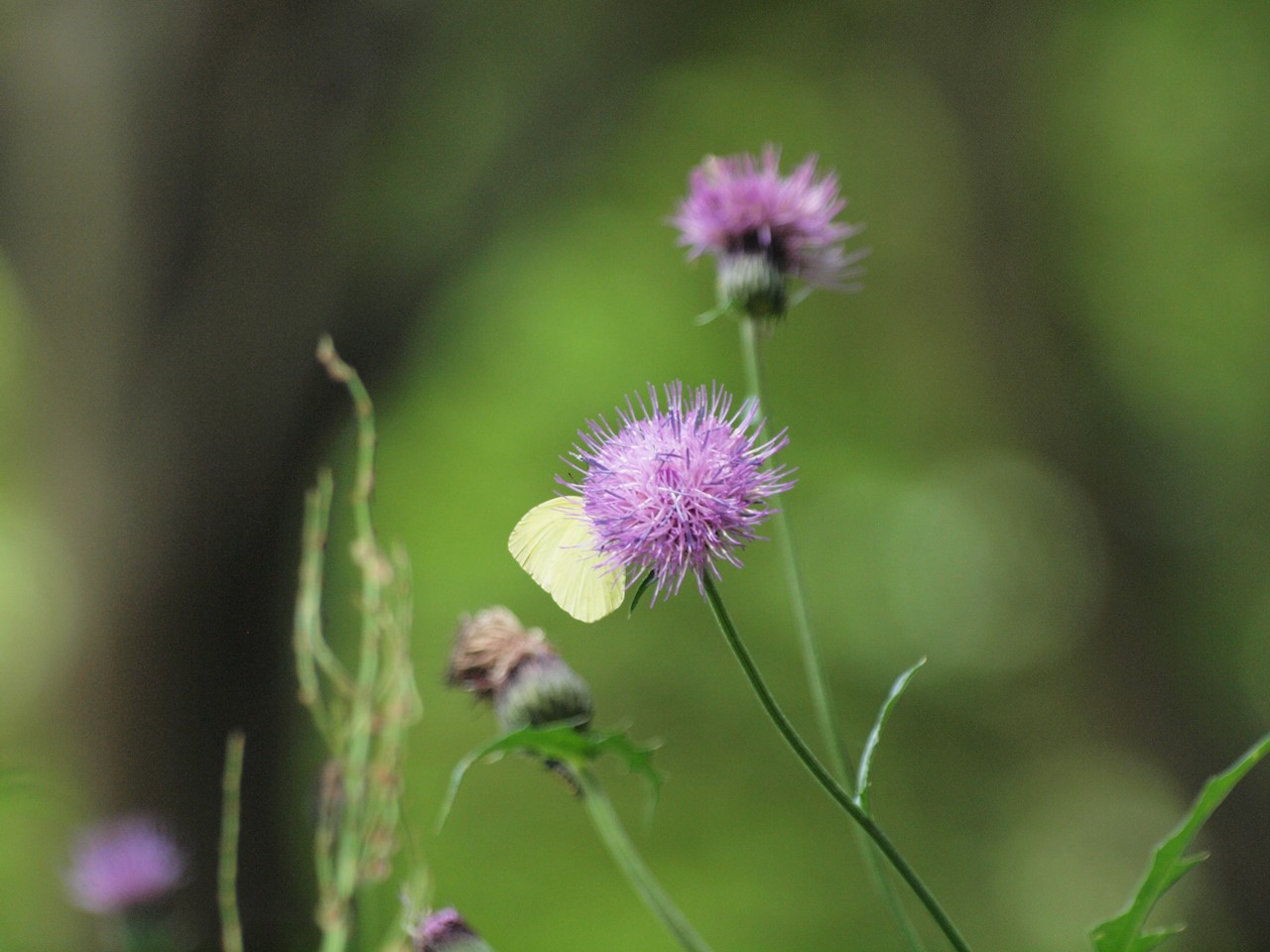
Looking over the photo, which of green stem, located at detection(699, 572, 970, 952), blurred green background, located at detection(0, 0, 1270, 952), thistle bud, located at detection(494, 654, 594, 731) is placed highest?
blurred green background, located at detection(0, 0, 1270, 952)

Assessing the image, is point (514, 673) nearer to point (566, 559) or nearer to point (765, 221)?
point (566, 559)

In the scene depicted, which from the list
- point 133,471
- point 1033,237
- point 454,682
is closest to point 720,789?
point 1033,237

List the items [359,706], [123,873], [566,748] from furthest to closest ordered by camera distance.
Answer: [123,873] < [359,706] < [566,748]

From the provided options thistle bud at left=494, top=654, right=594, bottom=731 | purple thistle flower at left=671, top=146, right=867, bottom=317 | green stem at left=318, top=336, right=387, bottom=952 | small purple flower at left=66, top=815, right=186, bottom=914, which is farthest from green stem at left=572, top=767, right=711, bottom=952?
small purple flower at left=66, top=815, right=186, bottom=914

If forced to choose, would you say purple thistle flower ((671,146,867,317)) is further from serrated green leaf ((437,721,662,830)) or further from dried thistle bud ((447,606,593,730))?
serrated green leaf ((437,721,662,830))

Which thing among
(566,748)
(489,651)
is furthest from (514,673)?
(566,748)

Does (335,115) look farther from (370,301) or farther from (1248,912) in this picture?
(1248,912)
